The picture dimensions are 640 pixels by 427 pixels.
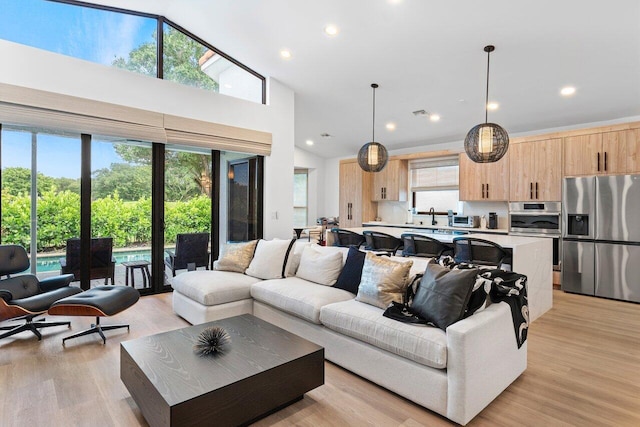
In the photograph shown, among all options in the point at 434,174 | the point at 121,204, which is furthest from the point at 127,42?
the point at 434,174

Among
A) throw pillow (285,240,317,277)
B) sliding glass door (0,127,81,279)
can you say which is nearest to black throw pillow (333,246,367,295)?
throw pillow (285,240,317,277)

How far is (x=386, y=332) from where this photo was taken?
2.22 meters

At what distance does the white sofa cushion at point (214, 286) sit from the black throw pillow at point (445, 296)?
1889 mm

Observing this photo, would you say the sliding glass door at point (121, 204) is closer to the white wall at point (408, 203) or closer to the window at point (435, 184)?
the white wall at point (408, 203)

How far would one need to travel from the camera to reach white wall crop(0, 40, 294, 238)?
3.62 m

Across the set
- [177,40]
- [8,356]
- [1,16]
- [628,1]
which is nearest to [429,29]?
[628,1]

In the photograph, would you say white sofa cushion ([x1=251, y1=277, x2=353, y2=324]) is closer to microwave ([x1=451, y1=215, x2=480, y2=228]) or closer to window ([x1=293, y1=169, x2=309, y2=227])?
microwave ([x1=451, y1=215, x2=480, y2=228])

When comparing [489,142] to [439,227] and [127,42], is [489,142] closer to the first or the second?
[439,227]

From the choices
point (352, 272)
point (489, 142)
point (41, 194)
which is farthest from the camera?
point (41, 194)

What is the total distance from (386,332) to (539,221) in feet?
14.6

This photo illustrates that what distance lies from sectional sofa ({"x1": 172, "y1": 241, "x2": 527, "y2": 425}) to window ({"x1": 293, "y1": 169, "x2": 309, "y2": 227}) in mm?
5799

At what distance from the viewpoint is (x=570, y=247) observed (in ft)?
16.2

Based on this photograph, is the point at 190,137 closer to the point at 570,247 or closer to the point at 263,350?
the point at 263,350

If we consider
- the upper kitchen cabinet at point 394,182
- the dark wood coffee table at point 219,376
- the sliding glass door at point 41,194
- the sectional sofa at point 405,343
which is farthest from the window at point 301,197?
the dark wood coffee table at point 219,376
